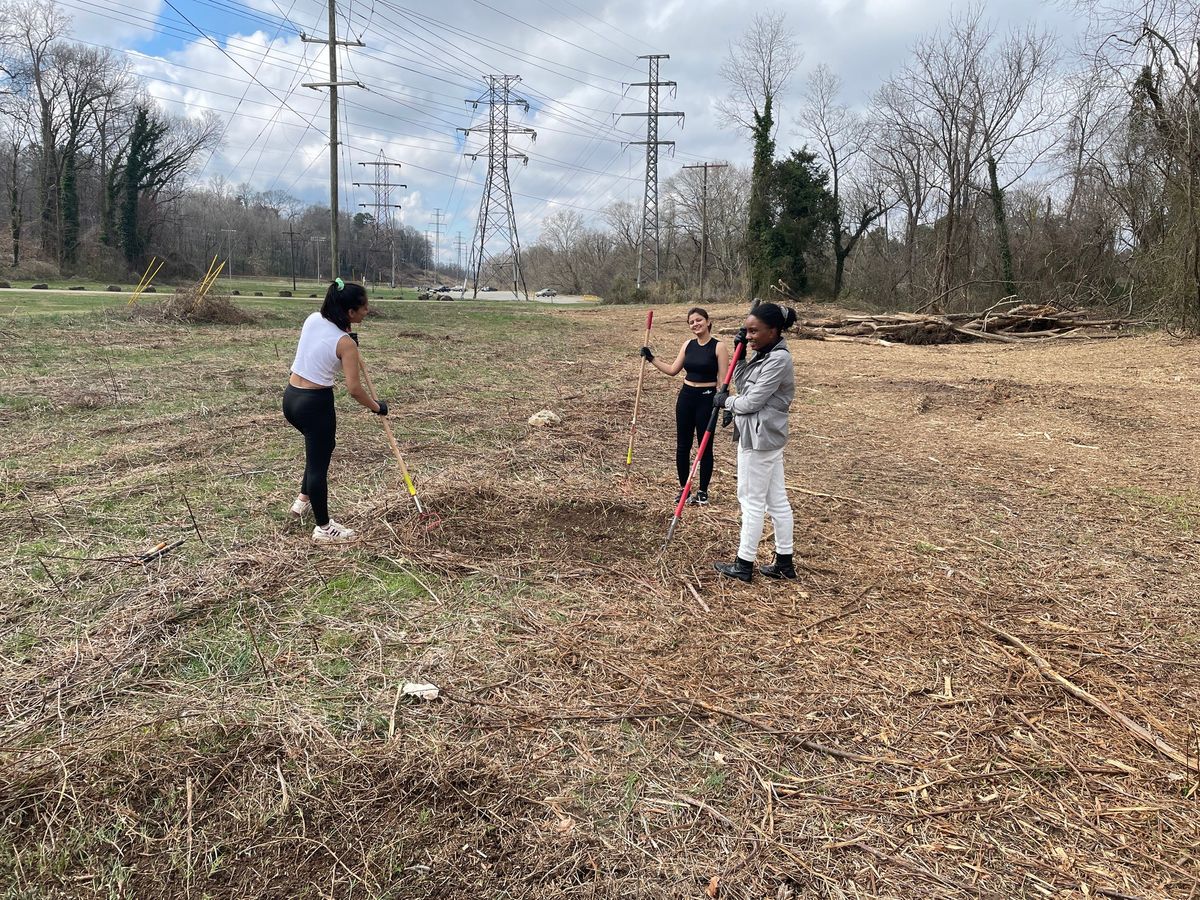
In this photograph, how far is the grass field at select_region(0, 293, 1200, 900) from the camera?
236cm

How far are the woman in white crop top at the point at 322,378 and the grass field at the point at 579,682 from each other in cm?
47

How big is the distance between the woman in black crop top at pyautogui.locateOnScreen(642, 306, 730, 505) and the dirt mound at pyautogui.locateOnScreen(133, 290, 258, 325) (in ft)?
56.9

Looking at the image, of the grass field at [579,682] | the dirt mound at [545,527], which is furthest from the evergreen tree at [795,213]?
the dirt mound at [545,527]

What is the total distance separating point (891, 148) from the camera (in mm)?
35812

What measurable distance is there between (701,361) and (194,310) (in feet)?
59.4

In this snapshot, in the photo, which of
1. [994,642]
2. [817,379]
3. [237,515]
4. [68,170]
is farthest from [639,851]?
[68,170]

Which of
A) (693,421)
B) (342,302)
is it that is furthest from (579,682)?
(693,421)

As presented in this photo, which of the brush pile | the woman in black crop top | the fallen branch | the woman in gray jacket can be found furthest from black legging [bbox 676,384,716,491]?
the brush pile

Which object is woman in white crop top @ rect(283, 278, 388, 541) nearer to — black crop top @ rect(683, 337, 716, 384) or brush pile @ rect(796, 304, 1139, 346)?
black crop top @ rect(683, 337, 716, 384)

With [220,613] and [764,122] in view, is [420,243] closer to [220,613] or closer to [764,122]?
[764,122]

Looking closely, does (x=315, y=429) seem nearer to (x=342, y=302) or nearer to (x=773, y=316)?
(x=342, y=302)

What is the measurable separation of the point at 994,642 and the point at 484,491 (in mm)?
4001

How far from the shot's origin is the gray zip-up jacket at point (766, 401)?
4.17m

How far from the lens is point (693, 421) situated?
20.3 feet
